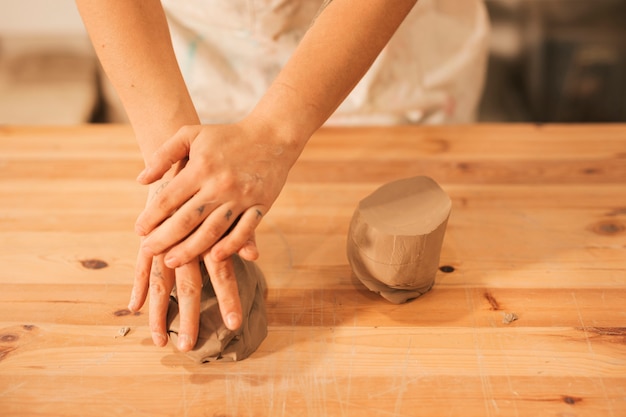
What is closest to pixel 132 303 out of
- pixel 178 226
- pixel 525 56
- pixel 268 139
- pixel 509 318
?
pixel 178 226

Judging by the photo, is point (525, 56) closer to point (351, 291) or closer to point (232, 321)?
point (351, 291)

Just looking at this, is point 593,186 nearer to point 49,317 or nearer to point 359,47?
point 359,47

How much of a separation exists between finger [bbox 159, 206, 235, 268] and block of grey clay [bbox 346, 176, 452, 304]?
211 mm

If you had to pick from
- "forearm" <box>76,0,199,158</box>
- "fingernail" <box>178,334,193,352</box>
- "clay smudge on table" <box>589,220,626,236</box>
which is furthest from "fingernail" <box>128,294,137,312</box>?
"clay smudge on table" <box>589,220,626,236</box>

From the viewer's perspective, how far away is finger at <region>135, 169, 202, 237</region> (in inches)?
33.3

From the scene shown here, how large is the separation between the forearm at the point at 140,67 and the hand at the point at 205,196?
102 mm

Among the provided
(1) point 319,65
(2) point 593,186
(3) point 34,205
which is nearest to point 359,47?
(1) point 319,65

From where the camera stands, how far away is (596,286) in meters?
0.98

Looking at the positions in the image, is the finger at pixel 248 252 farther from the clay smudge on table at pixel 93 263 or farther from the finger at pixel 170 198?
the clay smudge on table at pixel 93 263

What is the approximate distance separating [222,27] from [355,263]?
673 millimetres

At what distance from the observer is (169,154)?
86 cm

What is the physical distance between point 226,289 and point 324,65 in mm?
371

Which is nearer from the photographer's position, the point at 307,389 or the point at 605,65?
the point at 307,389

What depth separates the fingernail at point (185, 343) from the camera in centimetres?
82
